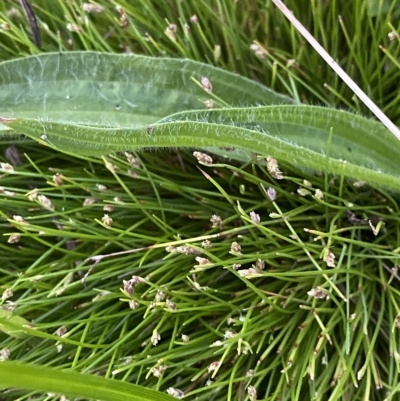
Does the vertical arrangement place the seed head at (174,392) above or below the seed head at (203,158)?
below

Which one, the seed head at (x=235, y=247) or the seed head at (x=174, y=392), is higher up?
the seed head at (x=235, y=247)

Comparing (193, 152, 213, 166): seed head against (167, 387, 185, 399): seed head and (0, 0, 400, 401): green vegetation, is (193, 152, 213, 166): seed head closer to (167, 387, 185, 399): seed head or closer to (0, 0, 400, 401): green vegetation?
(0, 0, 400, 401): green vegetation

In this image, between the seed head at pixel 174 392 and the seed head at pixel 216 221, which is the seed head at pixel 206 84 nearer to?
the seed head at pixel 216 221

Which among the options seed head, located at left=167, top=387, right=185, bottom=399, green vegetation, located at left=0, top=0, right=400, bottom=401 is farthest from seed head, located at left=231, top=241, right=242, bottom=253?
seed head, located at left=167, top=387, right=185, bottom=399

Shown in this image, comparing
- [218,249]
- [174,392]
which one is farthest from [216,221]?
[174,392]

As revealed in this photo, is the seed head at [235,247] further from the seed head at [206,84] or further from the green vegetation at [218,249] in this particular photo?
the seed head at [206,84]

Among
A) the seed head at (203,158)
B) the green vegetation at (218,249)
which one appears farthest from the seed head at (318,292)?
the seed head at (203,158)

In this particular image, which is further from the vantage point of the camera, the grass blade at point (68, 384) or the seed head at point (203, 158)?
the seed head at point (203, 158)

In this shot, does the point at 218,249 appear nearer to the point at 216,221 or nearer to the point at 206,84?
the point at 216,221

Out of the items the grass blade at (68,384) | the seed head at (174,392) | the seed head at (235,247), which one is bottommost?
the seed head at (174,392)

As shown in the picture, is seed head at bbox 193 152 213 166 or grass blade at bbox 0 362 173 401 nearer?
grass blade at bbox 0 362 173 401
